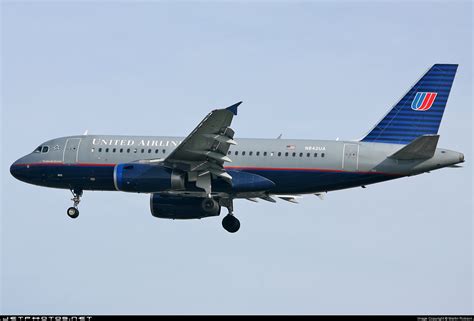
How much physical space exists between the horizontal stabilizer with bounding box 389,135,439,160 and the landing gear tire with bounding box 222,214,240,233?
11669 mm

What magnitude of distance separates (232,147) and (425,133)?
11.2 meters

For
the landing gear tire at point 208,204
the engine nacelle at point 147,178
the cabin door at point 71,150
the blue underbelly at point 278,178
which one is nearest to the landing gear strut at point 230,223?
the landing gear tire at point 208,204

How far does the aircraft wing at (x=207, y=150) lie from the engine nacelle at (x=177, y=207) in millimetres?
3910

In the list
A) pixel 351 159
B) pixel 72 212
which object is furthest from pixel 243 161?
pixel 72 212

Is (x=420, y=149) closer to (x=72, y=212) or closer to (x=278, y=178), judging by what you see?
(x=278, y=178)

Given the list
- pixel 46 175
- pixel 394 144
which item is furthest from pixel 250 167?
pixel 46 175

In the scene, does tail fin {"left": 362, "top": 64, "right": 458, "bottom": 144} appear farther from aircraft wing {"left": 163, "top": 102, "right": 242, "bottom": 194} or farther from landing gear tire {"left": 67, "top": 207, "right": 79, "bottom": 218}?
landing gear tire {"left": 67, "top": 207, "right": 79, "bottom": 218}

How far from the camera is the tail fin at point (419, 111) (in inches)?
2576

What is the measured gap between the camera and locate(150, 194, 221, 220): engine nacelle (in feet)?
225

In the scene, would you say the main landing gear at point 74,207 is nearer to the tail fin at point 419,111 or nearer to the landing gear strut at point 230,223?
the landing gear strut at point 230,223

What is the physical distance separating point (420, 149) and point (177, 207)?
51.8ft

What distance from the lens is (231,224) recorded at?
6969 cm

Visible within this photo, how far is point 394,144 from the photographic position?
213 feet

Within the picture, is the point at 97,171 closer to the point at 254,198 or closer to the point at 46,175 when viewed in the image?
the point at 46,175
